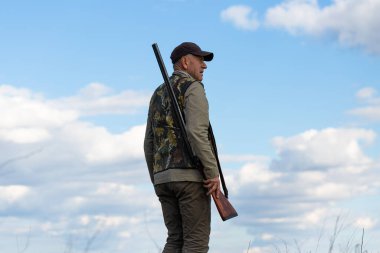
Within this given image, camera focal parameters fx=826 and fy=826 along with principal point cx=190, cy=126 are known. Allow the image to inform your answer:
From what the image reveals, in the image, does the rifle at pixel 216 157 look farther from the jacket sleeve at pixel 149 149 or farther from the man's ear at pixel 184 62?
the jacket sleeve at pixel 149 149

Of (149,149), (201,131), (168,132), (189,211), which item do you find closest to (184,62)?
(168,132)

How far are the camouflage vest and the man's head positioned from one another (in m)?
Result: 0.14

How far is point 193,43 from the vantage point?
7852 mm

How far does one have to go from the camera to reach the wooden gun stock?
300 inches

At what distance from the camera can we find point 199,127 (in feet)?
24.0

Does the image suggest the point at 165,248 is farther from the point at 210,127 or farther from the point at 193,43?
the point at 193,43

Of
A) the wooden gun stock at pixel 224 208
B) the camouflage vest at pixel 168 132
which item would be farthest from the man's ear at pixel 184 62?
the wooden gun stock at pixel 224 208

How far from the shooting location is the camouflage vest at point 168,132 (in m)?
7.45

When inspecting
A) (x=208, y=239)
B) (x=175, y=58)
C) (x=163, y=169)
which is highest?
(x=175, y=58)

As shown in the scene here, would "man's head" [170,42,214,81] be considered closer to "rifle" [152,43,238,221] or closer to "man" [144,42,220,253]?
"man" [144,42,220,253]

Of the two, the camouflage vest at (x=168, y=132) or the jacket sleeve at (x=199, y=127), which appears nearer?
the jacket sleeve at (x=199, y=127)

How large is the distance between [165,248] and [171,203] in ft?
1.49

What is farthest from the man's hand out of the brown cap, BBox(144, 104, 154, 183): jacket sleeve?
the brown cap

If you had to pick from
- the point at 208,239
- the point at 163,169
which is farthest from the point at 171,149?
the point at 208,239
